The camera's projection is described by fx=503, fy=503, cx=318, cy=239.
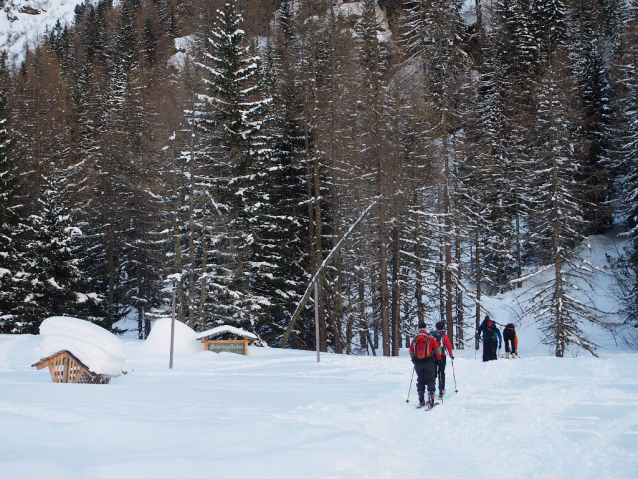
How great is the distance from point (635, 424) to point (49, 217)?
3137 centimetres

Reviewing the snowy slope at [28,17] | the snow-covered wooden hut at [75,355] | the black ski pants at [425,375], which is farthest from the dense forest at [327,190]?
the snowy slope at [28,17]

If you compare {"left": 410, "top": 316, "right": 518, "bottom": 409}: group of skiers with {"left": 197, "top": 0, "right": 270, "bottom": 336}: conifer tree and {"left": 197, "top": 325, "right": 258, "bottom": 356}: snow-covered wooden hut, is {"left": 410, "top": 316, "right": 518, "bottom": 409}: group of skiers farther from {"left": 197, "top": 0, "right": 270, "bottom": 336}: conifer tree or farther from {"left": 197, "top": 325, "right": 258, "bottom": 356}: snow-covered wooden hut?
{"left": 197, "top": 0, "right": 270, "bottom": 336}: conifer tree

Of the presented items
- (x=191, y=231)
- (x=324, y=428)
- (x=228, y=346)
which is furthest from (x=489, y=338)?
(x=191, y=231)

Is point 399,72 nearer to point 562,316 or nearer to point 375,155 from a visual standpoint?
point 375,155

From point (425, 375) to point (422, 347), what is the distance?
558 millimetres

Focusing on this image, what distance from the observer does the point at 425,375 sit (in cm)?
1016

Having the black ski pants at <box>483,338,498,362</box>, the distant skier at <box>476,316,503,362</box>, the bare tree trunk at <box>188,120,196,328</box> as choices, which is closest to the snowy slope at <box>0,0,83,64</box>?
the bare tree trunk at <box>188,120,196,328</box>

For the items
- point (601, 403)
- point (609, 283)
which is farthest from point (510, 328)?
point (609, 283)

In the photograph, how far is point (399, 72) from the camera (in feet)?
81.4

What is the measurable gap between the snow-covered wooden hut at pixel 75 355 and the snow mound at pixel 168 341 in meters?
7.25

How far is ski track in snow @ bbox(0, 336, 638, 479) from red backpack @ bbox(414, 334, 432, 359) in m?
1.06

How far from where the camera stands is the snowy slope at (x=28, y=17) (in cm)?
10369

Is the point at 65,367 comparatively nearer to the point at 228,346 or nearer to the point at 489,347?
the point at 228,346

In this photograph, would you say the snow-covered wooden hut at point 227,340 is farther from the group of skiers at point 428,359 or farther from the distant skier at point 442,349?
the distant skier at point 442,349
